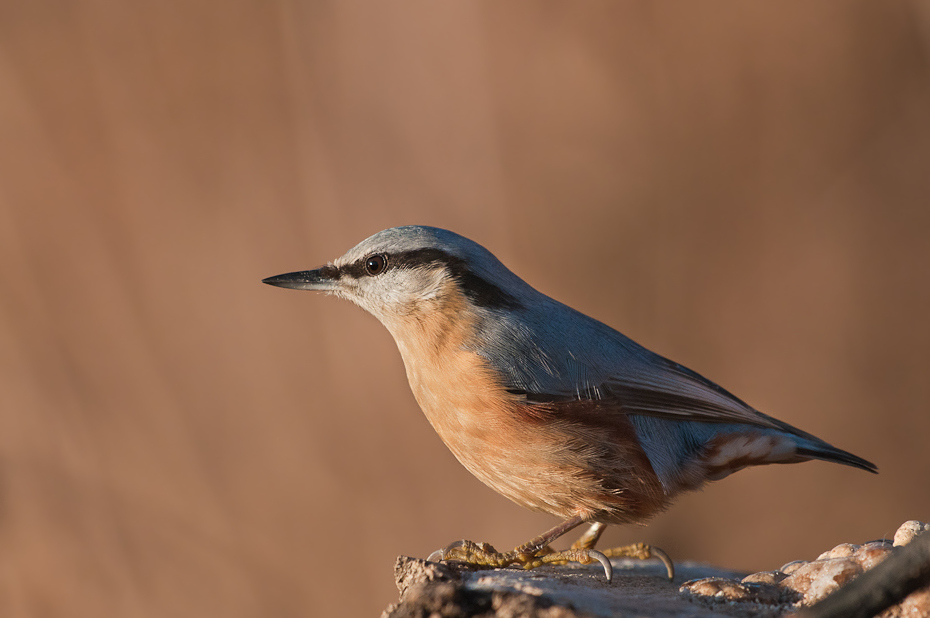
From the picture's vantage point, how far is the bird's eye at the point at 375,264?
3.49m

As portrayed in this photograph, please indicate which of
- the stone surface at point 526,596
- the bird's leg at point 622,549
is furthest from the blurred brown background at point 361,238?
the stone surface at point 526,596

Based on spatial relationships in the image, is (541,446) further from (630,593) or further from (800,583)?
(800,583)

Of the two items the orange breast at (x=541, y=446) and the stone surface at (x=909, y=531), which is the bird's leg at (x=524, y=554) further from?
the stone surface at (x=909, y=531)

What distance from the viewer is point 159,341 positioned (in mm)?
5469

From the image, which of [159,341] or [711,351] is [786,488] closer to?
[711,351]

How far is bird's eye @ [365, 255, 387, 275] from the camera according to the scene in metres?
3.49

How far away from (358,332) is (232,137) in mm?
1684

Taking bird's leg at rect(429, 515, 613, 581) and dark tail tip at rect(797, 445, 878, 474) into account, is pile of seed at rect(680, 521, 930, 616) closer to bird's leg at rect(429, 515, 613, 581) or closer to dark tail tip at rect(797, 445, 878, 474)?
bird's leg at rect(429, 515, 613, 581)

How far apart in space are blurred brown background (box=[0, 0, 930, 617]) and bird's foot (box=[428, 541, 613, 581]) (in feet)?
7.94

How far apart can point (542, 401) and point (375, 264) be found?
105 centimetres

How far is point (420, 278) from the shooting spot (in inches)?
135

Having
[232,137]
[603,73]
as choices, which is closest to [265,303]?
[232,137]

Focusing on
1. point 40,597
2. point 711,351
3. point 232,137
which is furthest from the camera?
point 711,351

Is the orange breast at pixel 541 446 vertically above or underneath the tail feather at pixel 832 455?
above
